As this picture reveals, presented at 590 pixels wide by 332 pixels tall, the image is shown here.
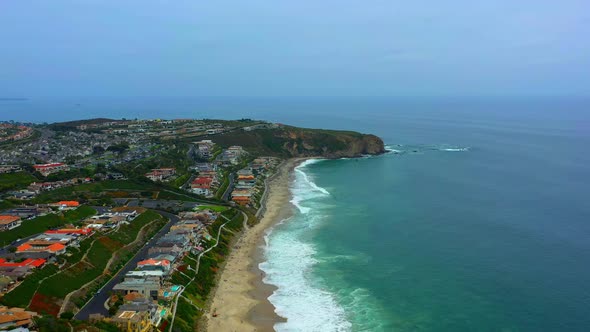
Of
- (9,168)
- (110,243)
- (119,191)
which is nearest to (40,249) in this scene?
(110,243)

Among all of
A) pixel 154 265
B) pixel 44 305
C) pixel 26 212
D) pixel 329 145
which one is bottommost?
pixel 44 305

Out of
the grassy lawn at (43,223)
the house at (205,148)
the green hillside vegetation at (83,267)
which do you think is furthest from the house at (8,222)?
the house at (205,148)

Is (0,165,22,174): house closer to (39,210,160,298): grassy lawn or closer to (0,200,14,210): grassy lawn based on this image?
(0,200,14,210): grassy lawn

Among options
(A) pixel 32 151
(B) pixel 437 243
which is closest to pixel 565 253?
(B) pixel 437 243

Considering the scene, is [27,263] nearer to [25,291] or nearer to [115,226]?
[25,291]

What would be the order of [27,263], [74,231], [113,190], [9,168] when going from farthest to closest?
1. [9,168]
2. [113,190]
3. [74,231]
4. [27,263]

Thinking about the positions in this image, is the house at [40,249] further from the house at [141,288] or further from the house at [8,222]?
the house at [141,288]

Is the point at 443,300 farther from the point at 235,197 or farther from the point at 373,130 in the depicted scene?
the point at 373,130
